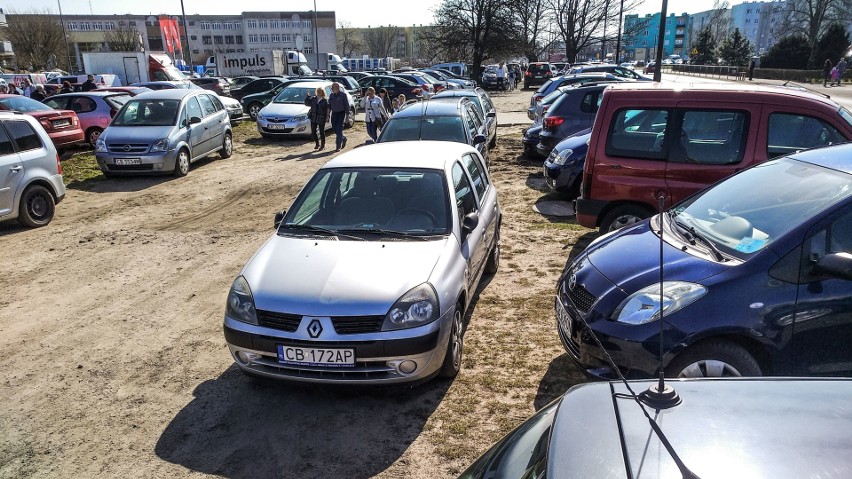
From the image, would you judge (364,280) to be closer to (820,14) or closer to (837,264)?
(837,264)

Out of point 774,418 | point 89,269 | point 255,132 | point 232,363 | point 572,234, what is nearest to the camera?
point 774,418

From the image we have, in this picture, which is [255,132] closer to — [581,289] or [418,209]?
[418,209]

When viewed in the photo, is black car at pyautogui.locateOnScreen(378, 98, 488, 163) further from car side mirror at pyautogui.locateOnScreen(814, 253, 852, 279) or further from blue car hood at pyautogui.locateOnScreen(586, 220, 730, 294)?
car side mirror at pyautogui.locateOnScreen(814, 253, 852, 279)

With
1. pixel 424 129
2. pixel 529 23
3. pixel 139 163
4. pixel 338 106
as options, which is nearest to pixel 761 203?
pixel 424 129

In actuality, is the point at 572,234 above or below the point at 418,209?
below

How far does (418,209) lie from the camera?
16.8 feet

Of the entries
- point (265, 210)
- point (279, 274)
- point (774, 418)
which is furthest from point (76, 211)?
point (774, 418)

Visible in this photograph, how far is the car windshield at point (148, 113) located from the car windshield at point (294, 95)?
6.00m

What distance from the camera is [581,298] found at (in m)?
4.10

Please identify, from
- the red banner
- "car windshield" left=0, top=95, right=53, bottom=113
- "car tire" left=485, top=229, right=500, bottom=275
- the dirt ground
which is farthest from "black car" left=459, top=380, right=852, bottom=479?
the red banner

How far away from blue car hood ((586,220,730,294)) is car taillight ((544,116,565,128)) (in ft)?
27.5

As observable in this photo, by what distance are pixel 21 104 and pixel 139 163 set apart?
495 centimetres

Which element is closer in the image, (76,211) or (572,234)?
(572,234)

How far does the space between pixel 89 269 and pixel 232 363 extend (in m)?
3.67
